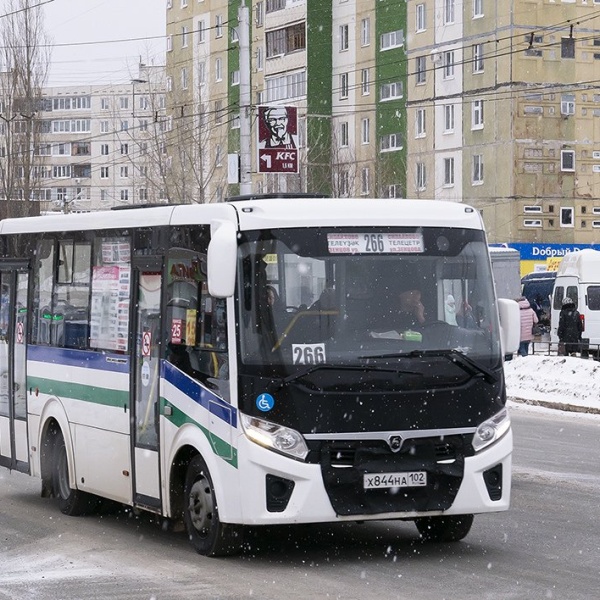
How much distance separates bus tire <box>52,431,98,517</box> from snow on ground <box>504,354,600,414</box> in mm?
13748

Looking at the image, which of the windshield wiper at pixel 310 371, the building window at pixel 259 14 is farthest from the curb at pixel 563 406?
the building window at pixel 259 14

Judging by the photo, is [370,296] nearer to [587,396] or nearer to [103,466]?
[103,466]

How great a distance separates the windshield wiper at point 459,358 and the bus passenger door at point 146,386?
186 cm

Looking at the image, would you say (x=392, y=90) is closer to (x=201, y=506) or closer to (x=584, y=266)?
(x=584, y=266)

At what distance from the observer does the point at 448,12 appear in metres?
67.1

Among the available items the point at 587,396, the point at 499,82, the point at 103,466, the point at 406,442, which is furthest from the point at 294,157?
the point at 499,82

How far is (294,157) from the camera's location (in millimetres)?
30766

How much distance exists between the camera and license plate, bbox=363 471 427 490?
9.55 meters

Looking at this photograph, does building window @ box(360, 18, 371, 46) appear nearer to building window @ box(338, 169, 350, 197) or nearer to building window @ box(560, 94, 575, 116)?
building window @ box(338, 169, 350, 197)

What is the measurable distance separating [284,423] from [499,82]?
2193 inches

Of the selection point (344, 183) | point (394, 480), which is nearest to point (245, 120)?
point (394, 480)

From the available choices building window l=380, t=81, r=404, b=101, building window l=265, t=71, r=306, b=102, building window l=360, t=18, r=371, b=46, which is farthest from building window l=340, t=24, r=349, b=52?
building window l=380, t=81, r=404, b=101

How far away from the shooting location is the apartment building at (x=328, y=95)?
6731cm

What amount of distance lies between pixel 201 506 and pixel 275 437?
88cm
